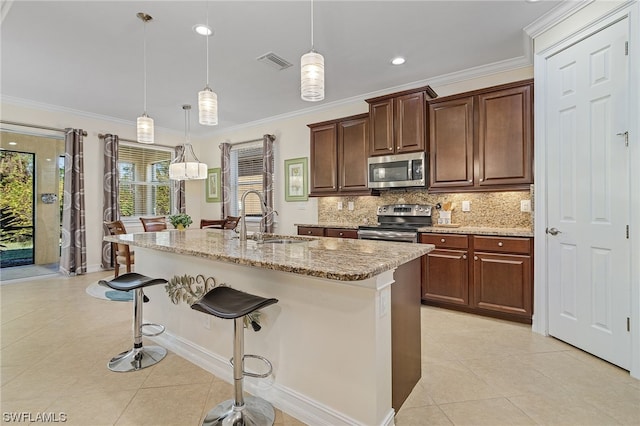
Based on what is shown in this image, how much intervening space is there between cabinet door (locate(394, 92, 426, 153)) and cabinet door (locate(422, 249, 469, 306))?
1.29 meters

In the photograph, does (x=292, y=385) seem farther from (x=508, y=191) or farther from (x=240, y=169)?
(x=240, y=169)

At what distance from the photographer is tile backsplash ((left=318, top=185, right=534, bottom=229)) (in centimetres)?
349

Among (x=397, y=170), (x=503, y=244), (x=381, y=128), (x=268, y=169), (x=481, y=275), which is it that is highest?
(x=381, y=128)

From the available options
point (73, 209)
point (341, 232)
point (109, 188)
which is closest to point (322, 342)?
point (341, 232)

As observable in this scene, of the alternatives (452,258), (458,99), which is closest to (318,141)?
(458,99)

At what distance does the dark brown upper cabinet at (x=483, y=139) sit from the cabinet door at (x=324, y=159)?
139 cm

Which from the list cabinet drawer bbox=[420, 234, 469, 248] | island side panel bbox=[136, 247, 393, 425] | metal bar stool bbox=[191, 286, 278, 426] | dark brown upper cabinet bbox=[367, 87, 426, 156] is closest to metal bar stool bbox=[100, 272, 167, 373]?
island side panel bbox=[136, 247, 393, 425]

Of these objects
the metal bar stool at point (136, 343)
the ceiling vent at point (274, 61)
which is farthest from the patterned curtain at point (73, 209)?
the ceiling vent at point (274, 61)

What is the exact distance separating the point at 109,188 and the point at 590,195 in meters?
6.65

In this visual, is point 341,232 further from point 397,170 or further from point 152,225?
point 152,225

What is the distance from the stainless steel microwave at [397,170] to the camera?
3711 mm

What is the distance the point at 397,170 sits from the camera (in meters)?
3.87

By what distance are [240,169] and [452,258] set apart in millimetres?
4600

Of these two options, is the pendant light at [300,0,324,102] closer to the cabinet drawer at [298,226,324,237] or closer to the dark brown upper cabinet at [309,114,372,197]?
the dark brown upper cabinet at [309,114,372,197]
